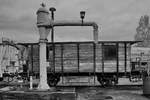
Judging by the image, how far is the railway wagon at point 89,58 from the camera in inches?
507

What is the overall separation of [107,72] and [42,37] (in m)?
6.36

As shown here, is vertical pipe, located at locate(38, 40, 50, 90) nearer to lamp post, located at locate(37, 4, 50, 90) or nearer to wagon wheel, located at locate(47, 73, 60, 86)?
lamp post, located at locate(37, 4, 50, 90)

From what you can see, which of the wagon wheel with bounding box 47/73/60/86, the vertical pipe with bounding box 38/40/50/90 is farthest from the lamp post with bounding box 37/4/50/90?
the wagon wheel with bounding box 47/73/60/86

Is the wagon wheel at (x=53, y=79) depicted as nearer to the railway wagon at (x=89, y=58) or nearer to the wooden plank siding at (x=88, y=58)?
the railway wagon at (x=89, y=58)

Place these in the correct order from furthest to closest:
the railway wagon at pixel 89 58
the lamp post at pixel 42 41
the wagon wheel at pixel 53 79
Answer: the wagon wheel at pixel 53 79 → the railway wagon at pixel 89 58 → the lamp post at pixel 42 41

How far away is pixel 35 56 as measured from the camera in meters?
13.3

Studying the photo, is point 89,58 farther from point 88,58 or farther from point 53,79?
point 53,79

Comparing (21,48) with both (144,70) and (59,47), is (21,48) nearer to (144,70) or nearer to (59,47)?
(59,47)

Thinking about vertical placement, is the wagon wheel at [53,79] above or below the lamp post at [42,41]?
below

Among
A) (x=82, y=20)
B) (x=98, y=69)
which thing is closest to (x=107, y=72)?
(x=98, y=69)

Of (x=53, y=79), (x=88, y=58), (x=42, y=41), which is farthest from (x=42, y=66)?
(x=88, y=58)

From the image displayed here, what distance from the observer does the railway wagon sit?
12875mm

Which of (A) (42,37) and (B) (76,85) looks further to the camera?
(B) (76,85)

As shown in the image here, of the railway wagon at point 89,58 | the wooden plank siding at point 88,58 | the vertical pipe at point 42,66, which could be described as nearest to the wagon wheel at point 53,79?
the railway wagon at point 89,58
